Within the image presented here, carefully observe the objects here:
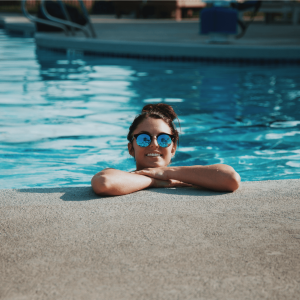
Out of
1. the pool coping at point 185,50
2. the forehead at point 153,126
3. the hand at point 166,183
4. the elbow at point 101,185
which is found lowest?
the pool coping at point 185,50

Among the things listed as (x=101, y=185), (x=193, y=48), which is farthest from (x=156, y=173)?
(x=193, y=48)

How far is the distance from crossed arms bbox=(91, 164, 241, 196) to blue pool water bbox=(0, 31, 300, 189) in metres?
1.59

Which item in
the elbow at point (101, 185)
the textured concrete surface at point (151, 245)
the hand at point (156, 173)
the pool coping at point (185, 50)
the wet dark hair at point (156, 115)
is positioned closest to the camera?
the textured concrete surface at point (151, 245)

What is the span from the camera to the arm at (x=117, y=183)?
2422 mm

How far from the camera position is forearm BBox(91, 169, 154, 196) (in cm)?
242

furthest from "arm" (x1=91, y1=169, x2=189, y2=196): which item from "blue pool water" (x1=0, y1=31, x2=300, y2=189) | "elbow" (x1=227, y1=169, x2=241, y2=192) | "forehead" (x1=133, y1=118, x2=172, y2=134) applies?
"blue pool water" (x1=0, y1=31, x2=300, y2=189)

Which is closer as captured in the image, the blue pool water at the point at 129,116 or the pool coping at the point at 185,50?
the blue pool water at the point at 129,116

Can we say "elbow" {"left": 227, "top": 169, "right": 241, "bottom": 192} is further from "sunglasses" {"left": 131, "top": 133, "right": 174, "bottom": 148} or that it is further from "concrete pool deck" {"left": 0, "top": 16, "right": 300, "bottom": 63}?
"concrete pool deck" {"left": 0, "top": 16, "right": 300, "bottom": 63}

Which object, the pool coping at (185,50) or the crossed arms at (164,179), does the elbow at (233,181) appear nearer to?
the crossed arms at (164,179)

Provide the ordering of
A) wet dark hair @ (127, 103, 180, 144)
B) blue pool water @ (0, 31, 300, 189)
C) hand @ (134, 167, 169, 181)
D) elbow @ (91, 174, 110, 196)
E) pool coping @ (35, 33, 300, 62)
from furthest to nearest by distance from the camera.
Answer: pool coping @ (35, 33, 300, 62) < blue pool water @ (0, 31, 300, 189) < wet dark hair @ (127, 103, 180, 144) < hand @ (134, 167, 169, 181) < elbow @ (91, 174, 110, 196)

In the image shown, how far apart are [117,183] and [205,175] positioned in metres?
0.51

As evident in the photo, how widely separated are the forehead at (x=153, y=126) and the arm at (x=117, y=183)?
309mm

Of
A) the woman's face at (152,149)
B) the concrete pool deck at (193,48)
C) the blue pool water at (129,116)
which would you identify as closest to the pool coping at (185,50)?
the concrete pool deck at (193,48)

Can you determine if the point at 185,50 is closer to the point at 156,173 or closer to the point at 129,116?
the point at 129,116
